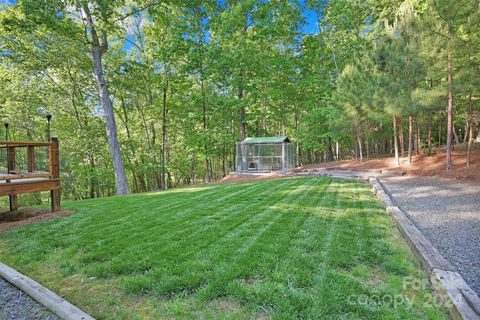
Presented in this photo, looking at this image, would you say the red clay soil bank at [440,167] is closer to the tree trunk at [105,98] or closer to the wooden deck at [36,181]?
the wooden deck at [36,181]

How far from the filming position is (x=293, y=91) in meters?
18.7

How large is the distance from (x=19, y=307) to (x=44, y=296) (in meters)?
0.19

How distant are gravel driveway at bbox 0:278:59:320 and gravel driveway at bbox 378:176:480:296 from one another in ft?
11.8

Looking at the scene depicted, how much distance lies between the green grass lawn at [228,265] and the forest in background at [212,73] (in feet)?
24.3

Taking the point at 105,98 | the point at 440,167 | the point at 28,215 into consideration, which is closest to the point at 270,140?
the point at 440,167

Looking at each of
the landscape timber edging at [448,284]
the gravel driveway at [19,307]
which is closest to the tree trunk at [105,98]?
the gravel driveway at [19,307]

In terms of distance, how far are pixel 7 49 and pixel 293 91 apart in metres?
16.9

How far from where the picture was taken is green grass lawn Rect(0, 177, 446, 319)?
1750 mm

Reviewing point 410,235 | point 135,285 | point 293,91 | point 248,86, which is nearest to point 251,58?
point 248,86

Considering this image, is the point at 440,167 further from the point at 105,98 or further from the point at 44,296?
the point at 105,98

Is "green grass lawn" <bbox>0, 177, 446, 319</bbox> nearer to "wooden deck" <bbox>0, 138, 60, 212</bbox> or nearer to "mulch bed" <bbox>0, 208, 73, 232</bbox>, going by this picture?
"mulch bed" <bbox>0, 208, 73, 232</bbox>

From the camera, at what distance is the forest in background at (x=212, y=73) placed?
8945 mm

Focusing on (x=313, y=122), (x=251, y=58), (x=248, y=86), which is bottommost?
(x=313, y=122)

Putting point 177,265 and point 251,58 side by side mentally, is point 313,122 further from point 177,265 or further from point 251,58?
point 177,265
